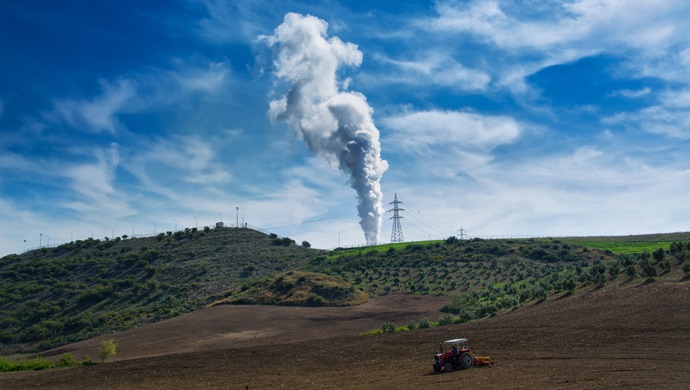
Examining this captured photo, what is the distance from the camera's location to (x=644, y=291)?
37812mm

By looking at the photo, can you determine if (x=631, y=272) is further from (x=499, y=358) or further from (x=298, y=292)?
(x=298, y=292)

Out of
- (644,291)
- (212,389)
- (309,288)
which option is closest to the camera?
(212,389)

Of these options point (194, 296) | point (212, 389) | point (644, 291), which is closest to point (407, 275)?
point (194, 296)

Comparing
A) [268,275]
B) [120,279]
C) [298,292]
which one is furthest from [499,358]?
[120,279]

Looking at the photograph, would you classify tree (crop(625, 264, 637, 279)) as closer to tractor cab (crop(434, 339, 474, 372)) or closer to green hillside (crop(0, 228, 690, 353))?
green hillside (crop(0, 228, 690, 353))

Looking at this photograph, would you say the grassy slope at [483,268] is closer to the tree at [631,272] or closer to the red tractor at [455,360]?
the tree at [631,272]

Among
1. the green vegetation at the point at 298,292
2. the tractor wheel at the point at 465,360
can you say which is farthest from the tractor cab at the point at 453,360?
the green vegetation at the point at 298,292

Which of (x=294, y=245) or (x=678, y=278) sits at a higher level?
(x=294, y=245)

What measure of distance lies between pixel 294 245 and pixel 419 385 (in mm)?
107293

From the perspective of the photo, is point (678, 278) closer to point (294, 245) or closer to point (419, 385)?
point (419, 385)

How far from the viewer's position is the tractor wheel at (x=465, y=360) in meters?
25.8

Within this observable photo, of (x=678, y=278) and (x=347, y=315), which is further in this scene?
(x=347, y=315)

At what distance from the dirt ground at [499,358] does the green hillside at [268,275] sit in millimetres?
8707

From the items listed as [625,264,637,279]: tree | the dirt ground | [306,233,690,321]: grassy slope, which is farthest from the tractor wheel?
[625,264,637,279]: tree
